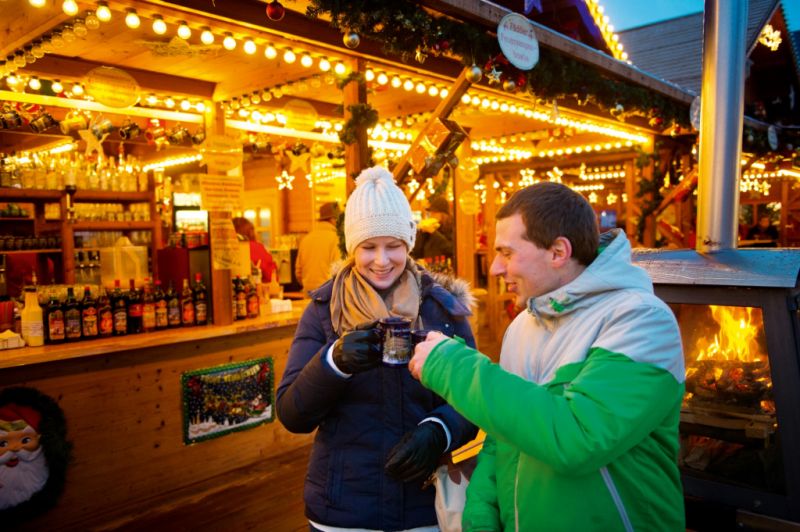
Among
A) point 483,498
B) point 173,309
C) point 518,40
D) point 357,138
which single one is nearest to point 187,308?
point 173,309

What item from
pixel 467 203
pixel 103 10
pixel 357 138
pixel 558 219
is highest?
pixel 103 10

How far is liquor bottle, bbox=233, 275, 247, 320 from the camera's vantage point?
5109mm

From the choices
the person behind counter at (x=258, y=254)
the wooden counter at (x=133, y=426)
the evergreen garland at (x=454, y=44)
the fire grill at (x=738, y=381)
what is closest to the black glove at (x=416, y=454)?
the fire grill at (x=738, y=381)

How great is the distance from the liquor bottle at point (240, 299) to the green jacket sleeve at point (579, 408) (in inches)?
162

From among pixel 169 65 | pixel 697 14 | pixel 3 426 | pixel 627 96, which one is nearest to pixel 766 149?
pixel 627 96

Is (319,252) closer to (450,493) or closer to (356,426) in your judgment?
(356,426)

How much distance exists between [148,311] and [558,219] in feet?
12.6

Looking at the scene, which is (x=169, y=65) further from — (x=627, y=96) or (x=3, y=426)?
(x=627, y=96)

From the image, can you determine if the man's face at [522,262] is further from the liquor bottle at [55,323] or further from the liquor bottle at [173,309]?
the liquor bottle at [173,309]

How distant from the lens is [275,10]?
3600 mm

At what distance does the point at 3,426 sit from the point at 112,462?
2.61ft

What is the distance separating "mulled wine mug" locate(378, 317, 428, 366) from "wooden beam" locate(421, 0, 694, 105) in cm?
310

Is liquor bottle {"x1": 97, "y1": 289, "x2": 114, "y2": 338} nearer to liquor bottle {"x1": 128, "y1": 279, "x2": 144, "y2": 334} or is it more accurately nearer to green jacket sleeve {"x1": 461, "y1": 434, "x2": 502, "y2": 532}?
liquor bottle {"x1": 128, "y1": 279, "x2": 144, "y2": 334}

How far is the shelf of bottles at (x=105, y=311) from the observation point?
397 centimetres
